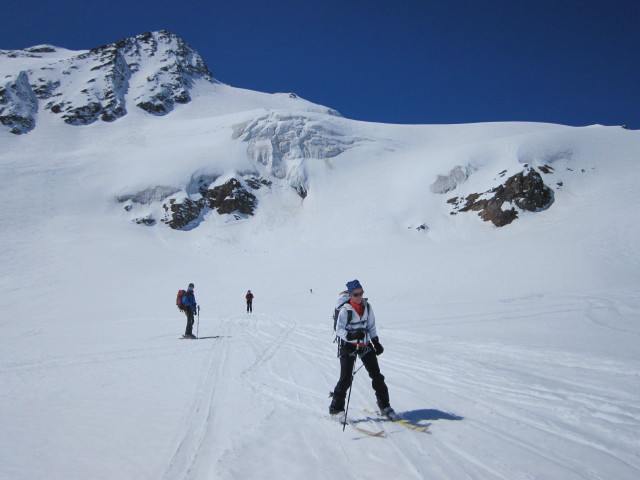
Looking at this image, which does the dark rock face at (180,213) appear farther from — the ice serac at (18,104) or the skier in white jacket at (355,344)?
the ice serac at (18,104)

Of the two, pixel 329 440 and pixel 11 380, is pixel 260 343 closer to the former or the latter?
pixel 11 380

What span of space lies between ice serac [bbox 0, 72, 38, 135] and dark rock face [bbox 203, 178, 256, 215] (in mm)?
55980

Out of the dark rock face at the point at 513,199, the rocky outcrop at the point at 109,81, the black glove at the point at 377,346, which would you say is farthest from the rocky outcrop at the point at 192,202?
the rocky outcrop at the point at 109,81

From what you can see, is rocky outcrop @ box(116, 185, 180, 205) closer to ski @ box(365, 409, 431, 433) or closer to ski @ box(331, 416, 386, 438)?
ski @ box(331, 416, 386, 438)

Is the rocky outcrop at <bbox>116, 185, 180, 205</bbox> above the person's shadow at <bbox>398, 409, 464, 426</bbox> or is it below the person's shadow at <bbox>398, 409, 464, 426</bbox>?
above

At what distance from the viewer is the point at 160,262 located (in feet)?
118

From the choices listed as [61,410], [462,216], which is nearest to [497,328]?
[61,410]

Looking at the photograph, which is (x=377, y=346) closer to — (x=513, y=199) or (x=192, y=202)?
(x=513, y=199)

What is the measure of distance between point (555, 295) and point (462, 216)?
78.8ft

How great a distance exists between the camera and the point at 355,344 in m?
4.82

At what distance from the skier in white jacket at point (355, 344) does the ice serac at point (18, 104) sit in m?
97.7

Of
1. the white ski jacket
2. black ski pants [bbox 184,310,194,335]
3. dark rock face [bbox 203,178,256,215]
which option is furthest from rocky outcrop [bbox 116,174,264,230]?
the white ski jacket

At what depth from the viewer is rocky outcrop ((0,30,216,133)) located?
85.1 meters

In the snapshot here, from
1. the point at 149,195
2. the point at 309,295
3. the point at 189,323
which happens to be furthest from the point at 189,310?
the point at 149,195
